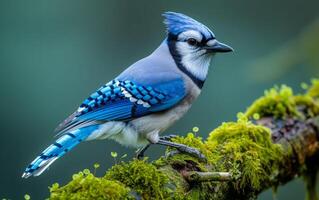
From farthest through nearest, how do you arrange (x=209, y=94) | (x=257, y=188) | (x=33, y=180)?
(x=209, y=94) < (x=33, y=180) < (x=257, y=188)

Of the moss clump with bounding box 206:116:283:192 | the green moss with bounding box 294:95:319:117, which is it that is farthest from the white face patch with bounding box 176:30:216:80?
the green moss with bounding box 294:95:319:117

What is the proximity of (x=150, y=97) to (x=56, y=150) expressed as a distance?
3.00 feet

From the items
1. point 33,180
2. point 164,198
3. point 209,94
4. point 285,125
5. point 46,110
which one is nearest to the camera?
point 164,198

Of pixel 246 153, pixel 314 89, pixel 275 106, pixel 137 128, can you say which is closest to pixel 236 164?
pixel 246 153

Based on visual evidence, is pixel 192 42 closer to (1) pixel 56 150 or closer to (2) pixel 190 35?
(2) pixel 190 35

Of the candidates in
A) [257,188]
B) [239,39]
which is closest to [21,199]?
[239,39]

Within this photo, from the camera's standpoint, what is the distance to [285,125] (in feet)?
15.6

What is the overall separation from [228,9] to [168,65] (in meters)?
5.55

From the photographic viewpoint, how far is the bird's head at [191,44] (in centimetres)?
478

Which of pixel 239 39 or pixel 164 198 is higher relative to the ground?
pixel 239 39

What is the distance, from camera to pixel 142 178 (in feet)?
11.3

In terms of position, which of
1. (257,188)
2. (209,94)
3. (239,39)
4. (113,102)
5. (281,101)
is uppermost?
(239,39)

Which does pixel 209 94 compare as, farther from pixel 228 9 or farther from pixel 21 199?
pixel 21 199

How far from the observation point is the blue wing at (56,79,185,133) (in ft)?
13.8
